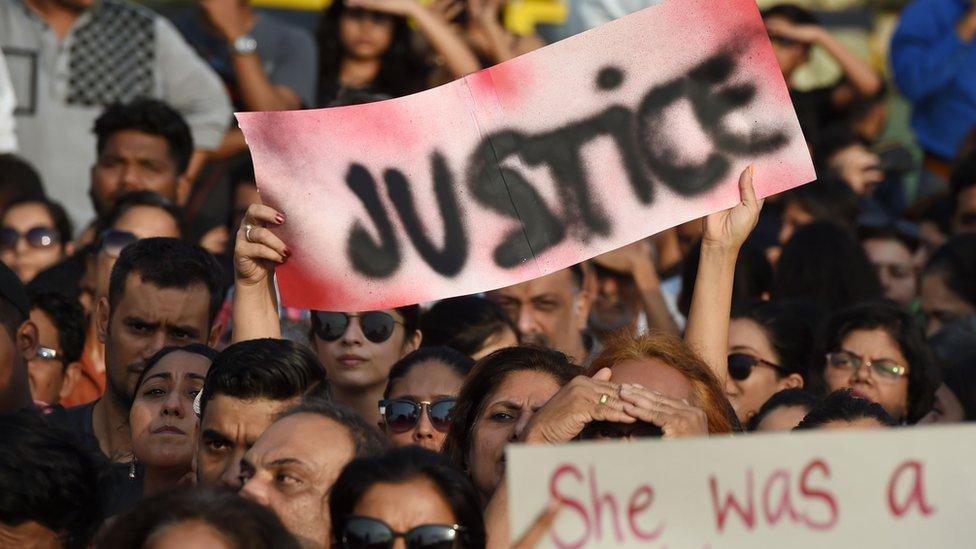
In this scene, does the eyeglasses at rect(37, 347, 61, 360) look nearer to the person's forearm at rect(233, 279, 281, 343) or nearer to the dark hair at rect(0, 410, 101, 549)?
the person's forearm at rect(233, 279, 281, 343)

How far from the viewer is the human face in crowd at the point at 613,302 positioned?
7695mm

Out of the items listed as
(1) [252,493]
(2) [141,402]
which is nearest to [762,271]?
(2) [141,402]

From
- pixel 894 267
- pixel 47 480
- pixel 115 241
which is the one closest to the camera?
pixel 47 480

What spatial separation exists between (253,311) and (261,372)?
1.80 ft

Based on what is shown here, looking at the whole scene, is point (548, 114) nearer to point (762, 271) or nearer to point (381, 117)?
point (381, 117)

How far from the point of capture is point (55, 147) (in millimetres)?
8367

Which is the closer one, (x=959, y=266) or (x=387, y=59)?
(x=959, y=266)

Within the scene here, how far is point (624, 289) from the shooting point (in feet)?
25.6

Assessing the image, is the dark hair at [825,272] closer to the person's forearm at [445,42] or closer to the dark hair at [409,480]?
the person's forearm at [445,42]

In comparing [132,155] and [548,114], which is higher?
[132,155]

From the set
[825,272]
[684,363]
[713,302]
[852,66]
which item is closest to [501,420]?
[684,363]

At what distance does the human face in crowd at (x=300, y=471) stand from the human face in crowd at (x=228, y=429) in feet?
1.24

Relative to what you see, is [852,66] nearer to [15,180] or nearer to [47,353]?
[15,180]

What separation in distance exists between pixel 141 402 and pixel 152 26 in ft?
12.0
